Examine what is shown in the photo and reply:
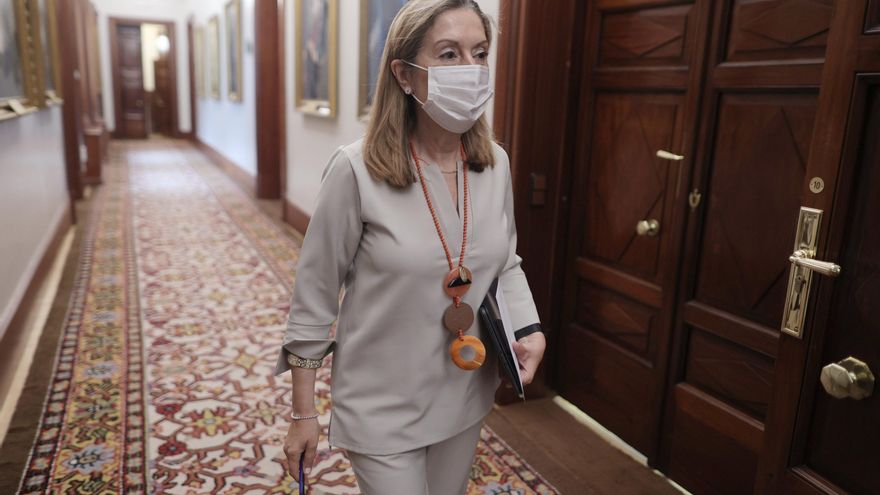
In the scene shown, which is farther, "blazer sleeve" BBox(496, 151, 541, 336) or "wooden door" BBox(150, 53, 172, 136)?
"wooden door" BBox(150, 53, 172, 136)

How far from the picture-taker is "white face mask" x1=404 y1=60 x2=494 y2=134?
137 cm

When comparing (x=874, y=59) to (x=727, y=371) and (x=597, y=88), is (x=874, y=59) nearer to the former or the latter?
(x=727, y=371)

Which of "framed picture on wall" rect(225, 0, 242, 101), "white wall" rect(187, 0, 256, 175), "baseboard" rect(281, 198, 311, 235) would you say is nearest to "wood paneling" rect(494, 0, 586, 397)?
"baseboard" rect(281, 198, 311, 235)

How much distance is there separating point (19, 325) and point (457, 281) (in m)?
3.39

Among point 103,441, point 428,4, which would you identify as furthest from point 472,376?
point 103,441

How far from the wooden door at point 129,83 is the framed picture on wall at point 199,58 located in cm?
210

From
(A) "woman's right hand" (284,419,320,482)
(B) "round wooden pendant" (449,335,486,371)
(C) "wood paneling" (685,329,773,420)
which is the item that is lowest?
(C) "wood paneling" (685,329,773,420)

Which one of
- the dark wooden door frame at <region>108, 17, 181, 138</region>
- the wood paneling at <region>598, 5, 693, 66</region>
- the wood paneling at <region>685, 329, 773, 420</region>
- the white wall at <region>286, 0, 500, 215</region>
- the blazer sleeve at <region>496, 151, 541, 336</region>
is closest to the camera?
the blazer sleeve at <region>496, 151, 541, 336</region>

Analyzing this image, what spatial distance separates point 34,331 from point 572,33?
11.1ft

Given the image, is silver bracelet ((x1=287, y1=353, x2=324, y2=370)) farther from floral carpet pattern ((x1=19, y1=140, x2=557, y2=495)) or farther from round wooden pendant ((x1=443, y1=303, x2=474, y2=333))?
Result: floral carpet pattern ((x1=19, y1=140, x2=557, y2=495))

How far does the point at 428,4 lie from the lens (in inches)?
53.1

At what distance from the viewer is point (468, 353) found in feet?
4.53

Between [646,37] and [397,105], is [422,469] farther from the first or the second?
[646,37]

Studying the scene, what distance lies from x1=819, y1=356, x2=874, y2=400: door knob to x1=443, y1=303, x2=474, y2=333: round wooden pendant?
31.9 inches
